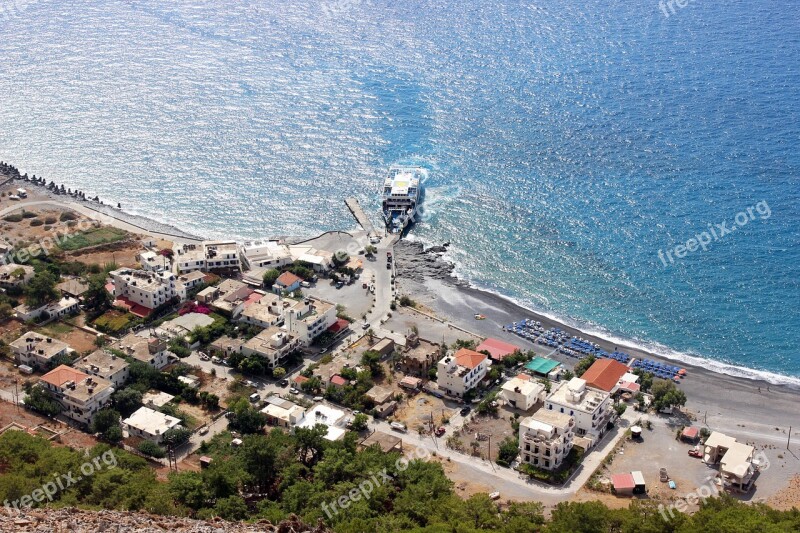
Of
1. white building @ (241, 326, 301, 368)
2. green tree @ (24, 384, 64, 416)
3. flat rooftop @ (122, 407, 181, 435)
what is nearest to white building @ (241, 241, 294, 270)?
white building @ (241, 326, 301, 368)

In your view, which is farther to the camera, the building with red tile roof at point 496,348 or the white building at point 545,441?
the building with red tile roof at point 496,348

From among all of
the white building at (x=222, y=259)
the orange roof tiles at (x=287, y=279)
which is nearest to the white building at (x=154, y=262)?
the white building at (x=222, y=259)

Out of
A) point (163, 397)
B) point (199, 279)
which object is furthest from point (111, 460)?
point (199, 279)

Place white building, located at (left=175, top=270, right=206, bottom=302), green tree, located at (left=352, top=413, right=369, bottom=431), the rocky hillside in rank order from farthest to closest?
white building, located at (left=175, top=270, right=206, bottom=302)
green tree, located at (left=352, top=413, right=369, bottom=431)
the rocky hillside

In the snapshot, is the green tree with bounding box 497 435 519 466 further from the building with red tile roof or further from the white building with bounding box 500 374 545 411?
the building with red tile roof

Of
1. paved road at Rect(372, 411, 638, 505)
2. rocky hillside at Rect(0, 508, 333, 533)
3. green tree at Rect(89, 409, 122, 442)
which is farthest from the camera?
green tree at Rect(89, 409, 122, 442)

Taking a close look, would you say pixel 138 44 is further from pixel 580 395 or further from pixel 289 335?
pixel 580 395

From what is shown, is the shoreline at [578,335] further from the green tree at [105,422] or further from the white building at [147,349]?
the green tree at [105,422]
